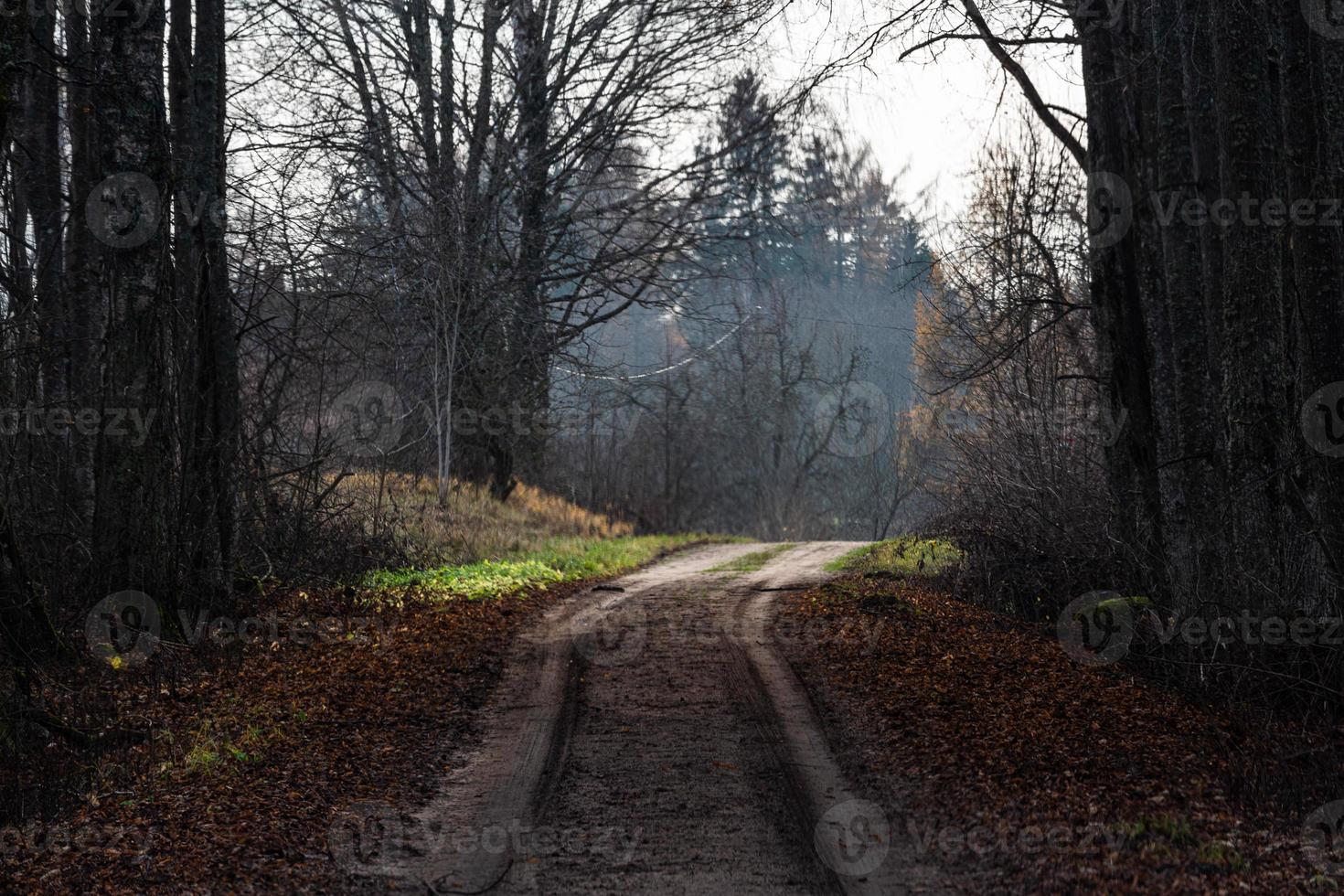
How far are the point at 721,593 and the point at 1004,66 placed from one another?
680 centimetres

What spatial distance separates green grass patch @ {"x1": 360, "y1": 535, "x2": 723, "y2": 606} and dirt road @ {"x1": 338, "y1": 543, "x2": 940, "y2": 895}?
2.90m

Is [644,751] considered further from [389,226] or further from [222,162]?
[389,226]

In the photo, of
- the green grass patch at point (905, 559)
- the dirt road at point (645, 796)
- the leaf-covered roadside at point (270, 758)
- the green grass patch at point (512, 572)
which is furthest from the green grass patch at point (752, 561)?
the dirt road at point (645, 796)

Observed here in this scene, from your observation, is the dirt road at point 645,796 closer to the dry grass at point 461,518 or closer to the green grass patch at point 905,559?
the green grass patch at point 905,559

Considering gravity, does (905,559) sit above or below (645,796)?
above

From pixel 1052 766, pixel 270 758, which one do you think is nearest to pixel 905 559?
pixel 1052 766

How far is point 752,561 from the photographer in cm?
1858

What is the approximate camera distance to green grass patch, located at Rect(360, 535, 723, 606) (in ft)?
42.7

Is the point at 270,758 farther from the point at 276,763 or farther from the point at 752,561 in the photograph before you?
the point at 752,561

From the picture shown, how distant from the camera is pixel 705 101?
2348cm

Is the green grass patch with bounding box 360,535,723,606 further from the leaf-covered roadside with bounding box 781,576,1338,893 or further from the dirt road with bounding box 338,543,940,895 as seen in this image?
the leaf-covered roadside with bounding box 781,576,1338,893

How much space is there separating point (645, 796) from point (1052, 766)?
94.9 inches

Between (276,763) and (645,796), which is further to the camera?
(276,763)

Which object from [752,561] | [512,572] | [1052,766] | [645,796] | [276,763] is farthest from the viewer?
[752,561]
